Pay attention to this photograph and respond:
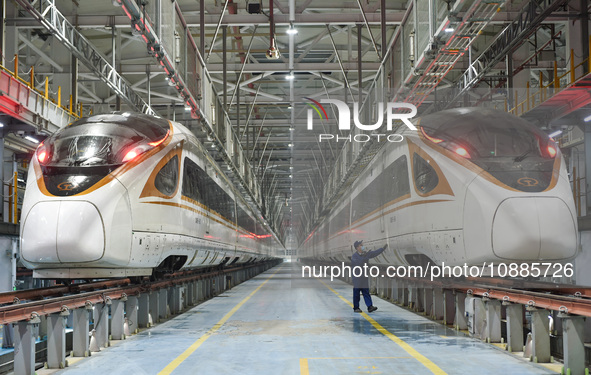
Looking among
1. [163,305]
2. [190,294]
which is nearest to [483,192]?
[163,305]

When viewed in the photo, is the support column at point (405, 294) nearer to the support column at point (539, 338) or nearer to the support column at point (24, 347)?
the support column at point (539, 338)

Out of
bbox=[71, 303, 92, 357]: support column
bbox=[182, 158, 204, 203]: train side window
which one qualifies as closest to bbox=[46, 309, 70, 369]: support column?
bbox=[71, 303, 92, 357]: support column

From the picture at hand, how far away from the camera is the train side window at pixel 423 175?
10.4 metres

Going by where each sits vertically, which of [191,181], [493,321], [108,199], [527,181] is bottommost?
[493,321]

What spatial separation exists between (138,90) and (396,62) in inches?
740

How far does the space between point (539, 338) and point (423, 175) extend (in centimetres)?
351

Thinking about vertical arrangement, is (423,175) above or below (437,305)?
above

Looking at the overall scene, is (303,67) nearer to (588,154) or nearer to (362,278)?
(588,154)

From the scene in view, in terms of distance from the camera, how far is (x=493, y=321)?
968 cm

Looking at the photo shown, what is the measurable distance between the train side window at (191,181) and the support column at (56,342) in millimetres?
4478

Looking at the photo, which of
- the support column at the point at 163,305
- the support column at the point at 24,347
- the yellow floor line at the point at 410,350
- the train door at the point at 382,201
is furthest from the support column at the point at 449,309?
the support column at the point at 24,347

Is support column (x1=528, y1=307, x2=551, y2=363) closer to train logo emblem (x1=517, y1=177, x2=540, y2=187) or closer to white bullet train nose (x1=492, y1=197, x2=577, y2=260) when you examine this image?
white bullet train nose (x1=492, y1=197, x2=577, y2=260)

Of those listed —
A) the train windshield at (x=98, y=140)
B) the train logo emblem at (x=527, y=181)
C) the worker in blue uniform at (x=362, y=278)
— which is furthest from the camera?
the worker in blue uniform at (x=362, y=278)

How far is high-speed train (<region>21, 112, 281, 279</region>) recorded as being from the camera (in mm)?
9438
